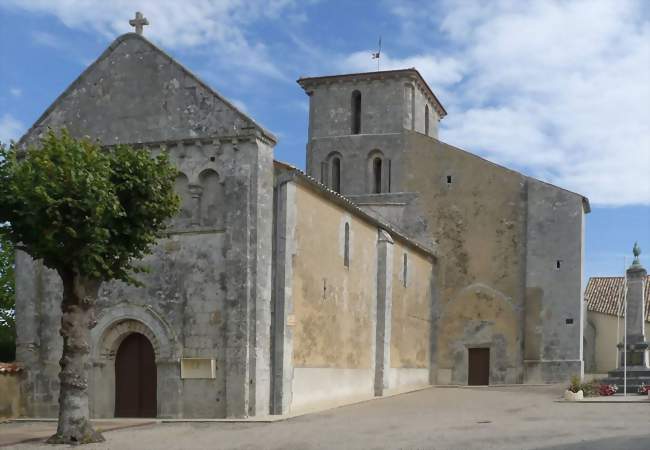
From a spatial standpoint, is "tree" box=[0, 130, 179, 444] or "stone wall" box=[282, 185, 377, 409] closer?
"tree" box=[0, 130, 179, 444]

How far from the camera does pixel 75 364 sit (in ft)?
56.4

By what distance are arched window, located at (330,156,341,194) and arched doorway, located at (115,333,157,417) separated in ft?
61.2

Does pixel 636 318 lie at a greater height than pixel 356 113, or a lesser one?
lesser

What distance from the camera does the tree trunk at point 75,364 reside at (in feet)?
55.1

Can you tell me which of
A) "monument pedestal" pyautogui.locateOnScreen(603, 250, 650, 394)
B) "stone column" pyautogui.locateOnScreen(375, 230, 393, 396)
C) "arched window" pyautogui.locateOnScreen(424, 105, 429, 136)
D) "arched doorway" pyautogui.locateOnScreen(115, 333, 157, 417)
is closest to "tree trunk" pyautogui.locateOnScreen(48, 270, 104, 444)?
"arched doorway" pyautogui.locateOnScreen(115, 333, 157, 417)

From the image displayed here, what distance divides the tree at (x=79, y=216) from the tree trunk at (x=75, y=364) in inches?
0.8

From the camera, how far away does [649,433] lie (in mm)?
16094

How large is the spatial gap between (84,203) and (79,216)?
1.31ft

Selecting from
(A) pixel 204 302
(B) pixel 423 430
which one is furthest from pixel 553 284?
(B) pixel 423 430

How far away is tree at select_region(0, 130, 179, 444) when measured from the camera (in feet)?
54.0

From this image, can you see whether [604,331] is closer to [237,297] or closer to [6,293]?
[237,297]

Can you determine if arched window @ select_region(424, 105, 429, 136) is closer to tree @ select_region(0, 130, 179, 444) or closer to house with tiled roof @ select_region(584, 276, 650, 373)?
house with tiled roof @ select_region(584, 276, 650, 373)

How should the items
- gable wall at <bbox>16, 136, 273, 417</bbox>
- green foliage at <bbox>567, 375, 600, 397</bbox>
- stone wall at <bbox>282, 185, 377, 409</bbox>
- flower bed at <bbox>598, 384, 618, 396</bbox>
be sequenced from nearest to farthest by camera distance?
gable wall at <bbox>16, 136, 273, 417</bbox>
stone wall at <bbox>282, 185, 377, 409</bbox>
green foliage at <bbox>567, 375, 600, 397</bbox>
flower bed at <bbox>598, 384, 618, 396</bbox>

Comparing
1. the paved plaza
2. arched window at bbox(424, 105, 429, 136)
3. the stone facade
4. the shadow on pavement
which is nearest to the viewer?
the shadow on pavement
